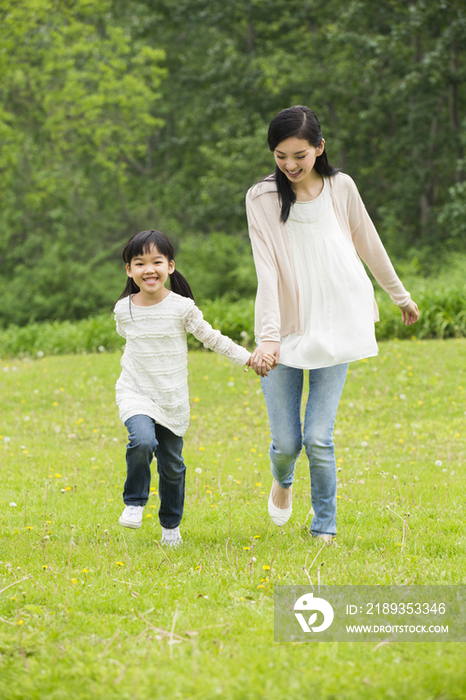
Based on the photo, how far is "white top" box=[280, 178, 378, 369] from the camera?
373cm

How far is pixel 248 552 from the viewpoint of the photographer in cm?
403

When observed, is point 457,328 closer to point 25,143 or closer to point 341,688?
point 341,688

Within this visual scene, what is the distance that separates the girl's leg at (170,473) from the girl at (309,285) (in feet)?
1.97

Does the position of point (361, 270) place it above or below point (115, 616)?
above

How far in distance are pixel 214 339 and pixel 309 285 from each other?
0.59 m

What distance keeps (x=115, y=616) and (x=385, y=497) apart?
2511mm

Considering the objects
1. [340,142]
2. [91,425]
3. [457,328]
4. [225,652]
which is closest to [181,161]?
[340,142]

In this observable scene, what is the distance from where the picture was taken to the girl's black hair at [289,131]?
361 centimetres

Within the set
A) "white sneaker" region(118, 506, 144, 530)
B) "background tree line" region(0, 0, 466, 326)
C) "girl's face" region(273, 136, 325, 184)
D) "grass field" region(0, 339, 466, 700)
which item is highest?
"background tree line" region(0, 0, 466, 326)

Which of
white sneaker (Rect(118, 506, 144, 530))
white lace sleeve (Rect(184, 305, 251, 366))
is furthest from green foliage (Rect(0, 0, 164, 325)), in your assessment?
white sneaker (Rect(118, 506, 144, 530))

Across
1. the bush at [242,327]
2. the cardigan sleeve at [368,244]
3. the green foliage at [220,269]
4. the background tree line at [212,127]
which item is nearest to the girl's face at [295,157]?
the cardigan sleeve at [368,244]

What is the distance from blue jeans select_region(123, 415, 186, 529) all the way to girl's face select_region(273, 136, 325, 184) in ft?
4.92

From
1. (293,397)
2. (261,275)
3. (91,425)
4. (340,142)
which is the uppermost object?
(340,142)

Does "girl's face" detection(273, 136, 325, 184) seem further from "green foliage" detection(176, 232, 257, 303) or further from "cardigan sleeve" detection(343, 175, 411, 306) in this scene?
"green foliage" detection(176, 232, 257, 303)
